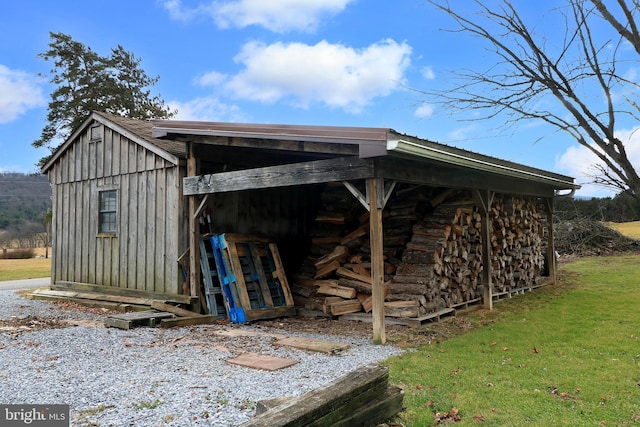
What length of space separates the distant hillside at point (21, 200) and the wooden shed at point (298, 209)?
1977 inches

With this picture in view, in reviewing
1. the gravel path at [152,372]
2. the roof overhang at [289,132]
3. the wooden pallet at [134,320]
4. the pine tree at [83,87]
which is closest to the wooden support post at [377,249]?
the gravel path at [152,372]

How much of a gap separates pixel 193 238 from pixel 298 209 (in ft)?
9.26

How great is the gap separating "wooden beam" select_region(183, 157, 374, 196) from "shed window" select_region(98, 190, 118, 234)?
281cm

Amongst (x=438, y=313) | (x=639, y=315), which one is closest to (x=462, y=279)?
(x=438, y=313)

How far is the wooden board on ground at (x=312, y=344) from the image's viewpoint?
6129 mm

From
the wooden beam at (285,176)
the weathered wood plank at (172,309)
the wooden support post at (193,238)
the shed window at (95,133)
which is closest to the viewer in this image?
the wooden beam at (285,176)

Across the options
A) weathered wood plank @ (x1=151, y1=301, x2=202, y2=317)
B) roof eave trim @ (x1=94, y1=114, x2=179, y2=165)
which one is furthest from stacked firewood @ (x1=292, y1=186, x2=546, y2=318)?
roof eave trim @ (x1=94, y1=114, x2=179, y2=165)

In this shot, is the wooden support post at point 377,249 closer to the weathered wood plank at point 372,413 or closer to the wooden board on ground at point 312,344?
the wooden board on ground at point 312,344

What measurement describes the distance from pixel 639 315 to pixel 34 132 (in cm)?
3268

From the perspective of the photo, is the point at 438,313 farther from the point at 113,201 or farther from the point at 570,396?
the point at 113,201

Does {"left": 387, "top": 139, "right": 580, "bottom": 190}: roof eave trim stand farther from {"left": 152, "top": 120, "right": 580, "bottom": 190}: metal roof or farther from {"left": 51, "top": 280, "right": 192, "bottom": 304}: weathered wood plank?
{"left": 51, "top": 280, "right": 192, "bottom": 304}: weathered wood plank

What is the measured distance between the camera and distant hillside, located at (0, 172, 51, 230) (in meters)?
58.7

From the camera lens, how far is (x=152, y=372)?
5145 mm

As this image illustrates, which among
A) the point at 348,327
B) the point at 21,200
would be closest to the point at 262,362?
the point at 348,327
